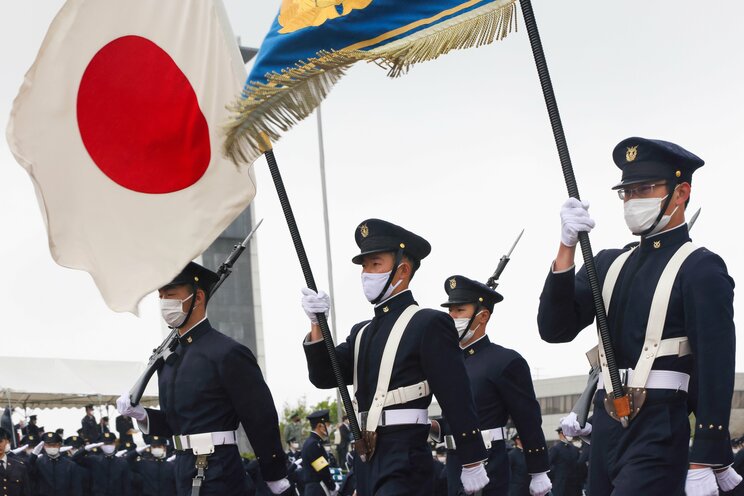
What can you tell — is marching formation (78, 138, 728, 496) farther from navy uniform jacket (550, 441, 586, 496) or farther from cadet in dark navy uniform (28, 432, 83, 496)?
cadet in dark navy uniform (28, 432, 83, 496)

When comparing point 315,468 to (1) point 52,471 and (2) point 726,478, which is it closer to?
(1) point 52,471

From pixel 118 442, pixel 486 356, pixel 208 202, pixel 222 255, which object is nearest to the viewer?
pixel 208 202

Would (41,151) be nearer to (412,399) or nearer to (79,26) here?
(79,26)

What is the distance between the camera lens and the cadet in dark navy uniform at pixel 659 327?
612cm

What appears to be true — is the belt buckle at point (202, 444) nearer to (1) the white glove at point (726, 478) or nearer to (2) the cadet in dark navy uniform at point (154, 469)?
(1) the white glove at point (726, 478)

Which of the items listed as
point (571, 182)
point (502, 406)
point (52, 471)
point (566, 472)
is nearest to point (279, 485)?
point (502, 406)

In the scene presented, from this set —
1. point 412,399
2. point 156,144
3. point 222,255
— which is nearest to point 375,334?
point 412,399

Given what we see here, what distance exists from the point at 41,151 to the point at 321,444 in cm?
1063

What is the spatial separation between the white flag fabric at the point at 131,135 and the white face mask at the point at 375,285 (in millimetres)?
964

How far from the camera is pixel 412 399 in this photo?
309 inches

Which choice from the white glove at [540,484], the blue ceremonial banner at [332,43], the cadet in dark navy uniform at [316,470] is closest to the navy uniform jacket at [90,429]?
the cadet in dark navy uniform at [316,470]

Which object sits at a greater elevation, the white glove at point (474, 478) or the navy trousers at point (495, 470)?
the white glove at point (474, 478)

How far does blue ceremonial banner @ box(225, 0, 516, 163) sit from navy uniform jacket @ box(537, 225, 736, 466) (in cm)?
139

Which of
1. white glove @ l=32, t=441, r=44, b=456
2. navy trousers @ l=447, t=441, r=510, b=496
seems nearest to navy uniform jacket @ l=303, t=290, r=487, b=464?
navy trousers @ l=447, t=441, r=510, b=496
